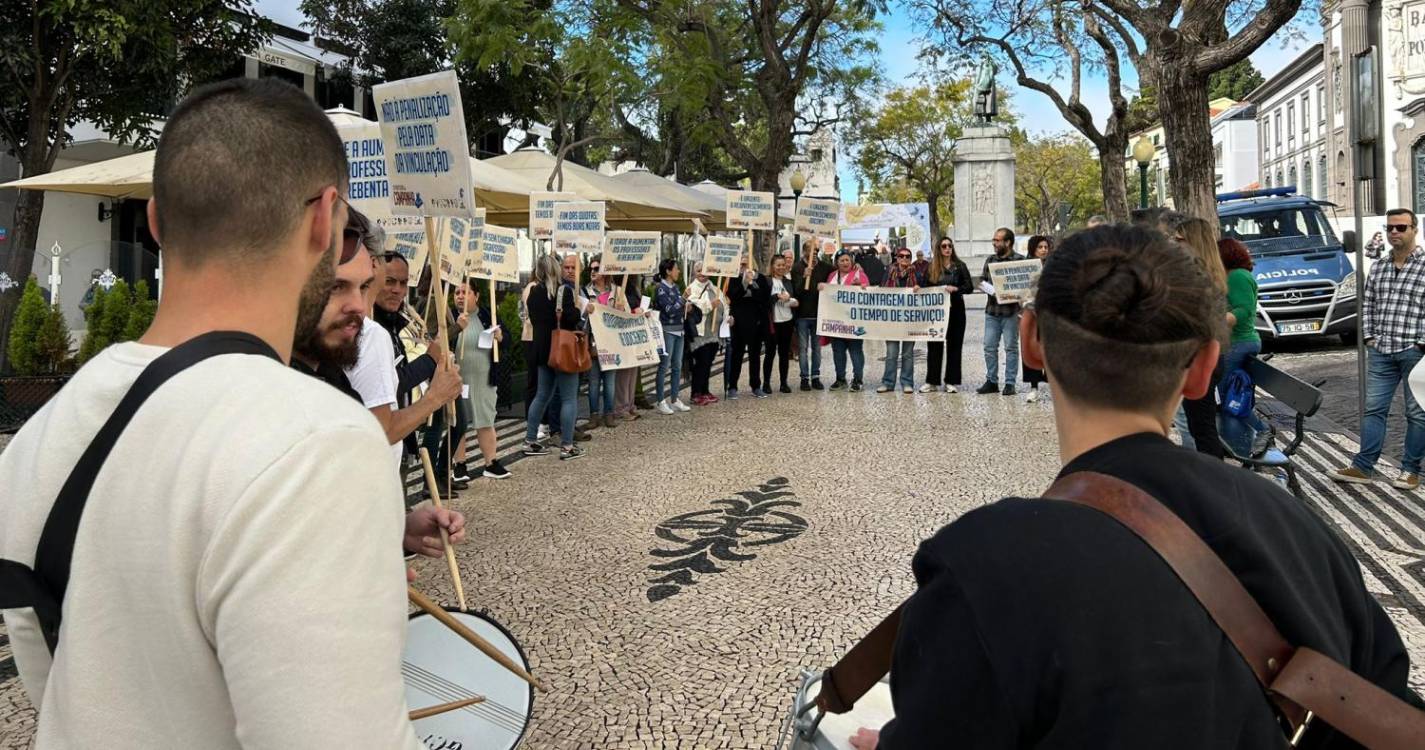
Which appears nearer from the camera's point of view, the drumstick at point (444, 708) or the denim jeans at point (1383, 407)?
the drumstick at point (444, 708)

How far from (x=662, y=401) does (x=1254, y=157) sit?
8237cm

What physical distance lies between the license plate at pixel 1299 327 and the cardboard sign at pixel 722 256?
8690 mm

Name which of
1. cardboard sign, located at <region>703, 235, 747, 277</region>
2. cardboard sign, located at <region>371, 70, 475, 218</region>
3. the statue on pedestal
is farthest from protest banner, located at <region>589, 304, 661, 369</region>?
the statue on pedestal

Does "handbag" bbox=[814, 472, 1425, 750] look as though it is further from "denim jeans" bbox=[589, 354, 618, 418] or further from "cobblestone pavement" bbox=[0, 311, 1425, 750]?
"denim jeans" bbox=[589, 354, 618, 418]

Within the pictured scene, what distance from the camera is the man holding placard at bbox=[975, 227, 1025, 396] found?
1323 centimetres

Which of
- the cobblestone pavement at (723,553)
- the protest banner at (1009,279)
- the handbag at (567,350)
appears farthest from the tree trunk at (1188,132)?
the handbag at (567,350)

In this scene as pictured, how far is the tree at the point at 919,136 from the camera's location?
53.1 metres

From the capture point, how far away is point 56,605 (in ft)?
3.96

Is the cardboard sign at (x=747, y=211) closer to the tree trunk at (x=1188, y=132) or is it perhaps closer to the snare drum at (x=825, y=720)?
the tree trunk at (x=1188, y=132)

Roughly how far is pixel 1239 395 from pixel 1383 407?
1.23 metres

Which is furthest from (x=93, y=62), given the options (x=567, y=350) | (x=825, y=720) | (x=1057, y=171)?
(x=1057, y=171)

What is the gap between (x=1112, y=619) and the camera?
1.27 metres

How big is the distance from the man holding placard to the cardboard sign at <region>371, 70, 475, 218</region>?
863 centimetres

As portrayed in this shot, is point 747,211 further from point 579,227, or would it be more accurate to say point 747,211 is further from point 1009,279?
point 579,227
